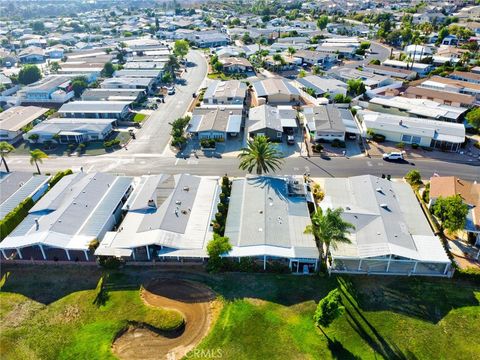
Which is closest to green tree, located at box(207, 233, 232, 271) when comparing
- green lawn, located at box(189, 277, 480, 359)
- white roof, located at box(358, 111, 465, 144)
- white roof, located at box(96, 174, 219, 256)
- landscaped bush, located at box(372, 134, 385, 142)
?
white roof, located at box(96, 174, 219, 256)

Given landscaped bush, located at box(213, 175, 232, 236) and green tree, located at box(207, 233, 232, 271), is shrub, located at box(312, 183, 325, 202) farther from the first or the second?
green tree, located at box(207, 233, 232, 271)

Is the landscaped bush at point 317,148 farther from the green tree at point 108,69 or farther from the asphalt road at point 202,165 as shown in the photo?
the green tree at point 108,69

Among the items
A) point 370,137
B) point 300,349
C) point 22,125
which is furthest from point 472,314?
point 22,125

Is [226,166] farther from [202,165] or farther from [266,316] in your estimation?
[266,316]

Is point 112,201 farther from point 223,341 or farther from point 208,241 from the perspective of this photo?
point 223,341

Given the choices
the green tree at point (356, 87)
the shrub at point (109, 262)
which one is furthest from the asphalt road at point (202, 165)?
the green tree at point (356, 87)

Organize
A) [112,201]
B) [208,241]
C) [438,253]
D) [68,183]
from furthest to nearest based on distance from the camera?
1. [68,183]
2. [112,201]
3. [208,241]
4. [438,253]
